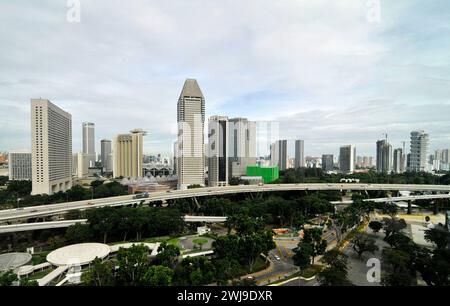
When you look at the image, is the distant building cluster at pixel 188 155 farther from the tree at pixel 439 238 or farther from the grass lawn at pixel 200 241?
the tree at pixel 439 238

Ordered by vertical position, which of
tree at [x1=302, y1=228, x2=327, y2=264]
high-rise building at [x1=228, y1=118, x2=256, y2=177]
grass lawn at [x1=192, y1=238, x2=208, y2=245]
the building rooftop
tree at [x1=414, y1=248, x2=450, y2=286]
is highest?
the building rooftop

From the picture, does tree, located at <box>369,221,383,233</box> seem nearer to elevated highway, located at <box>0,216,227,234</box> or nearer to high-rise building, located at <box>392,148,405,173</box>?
elevated highway, located at <box>0,216,227,234</box>

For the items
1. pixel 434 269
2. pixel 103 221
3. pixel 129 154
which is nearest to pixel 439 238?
pixel 434 269

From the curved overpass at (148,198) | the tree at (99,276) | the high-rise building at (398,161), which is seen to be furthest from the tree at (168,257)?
the high-rise building at (398,161)

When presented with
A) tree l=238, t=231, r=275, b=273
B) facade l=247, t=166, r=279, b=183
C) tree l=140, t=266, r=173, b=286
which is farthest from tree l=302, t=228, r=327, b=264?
facade l=247, t=166, r=279, b=183

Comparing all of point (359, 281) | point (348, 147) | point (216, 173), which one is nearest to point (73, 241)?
point (359, 281)
